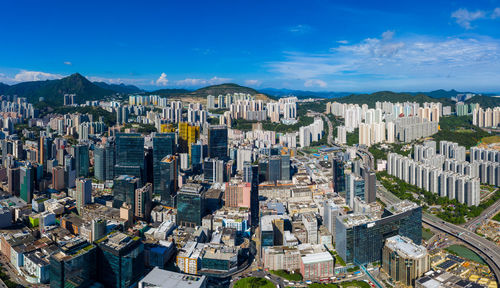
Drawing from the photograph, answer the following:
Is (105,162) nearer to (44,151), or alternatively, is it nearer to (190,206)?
(44,151)

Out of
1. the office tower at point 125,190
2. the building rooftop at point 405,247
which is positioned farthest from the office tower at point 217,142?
the building rooftop at point 405,247

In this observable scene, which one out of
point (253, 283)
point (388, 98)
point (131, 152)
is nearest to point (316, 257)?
point (253, 283)

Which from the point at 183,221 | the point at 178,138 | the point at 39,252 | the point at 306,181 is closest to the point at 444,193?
the point at 306,181

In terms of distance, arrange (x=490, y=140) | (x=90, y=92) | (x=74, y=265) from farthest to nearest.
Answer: (x=90, y=92) < (x=490, y=140) < (x=74, y=265)

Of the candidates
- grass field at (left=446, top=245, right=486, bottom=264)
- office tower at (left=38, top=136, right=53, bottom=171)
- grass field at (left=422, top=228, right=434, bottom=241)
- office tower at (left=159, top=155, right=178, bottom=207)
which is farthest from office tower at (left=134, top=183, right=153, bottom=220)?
grass field at (left=446, top=245, right=486, bottom=264)

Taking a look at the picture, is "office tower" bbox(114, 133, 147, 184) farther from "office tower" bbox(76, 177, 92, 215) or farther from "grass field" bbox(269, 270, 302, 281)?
"grass field" bbox(269, 270, 302, 281)

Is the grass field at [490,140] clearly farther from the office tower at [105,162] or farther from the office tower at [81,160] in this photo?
the office tower at [81,160]

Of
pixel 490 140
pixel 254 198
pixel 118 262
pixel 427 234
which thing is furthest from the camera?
pixel 490 140
